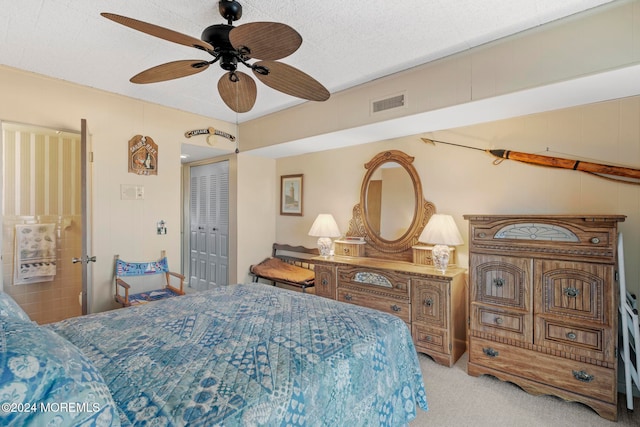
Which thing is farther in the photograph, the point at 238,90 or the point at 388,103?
the point at 388,103

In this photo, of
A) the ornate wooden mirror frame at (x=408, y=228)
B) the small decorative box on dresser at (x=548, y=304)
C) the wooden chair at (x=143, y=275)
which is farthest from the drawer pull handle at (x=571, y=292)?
the wooden chair at (x=143, y=275)

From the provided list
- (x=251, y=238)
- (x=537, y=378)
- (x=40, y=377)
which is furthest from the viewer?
(x=251, y=238)

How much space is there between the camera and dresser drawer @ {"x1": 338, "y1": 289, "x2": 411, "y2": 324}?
3.04 m

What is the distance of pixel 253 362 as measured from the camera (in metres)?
1.35

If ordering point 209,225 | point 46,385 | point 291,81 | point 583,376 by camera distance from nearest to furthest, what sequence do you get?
point 46,385, point 291,81, point 583,376, point 209,225

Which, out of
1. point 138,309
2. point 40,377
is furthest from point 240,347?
point 138,309

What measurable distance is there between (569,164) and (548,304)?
1173 mm

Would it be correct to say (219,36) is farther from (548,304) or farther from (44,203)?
(44,203)

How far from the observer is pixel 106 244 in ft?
11.2

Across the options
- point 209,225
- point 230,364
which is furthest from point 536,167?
point 209,225

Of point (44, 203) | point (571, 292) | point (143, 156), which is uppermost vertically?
point (143, 156)

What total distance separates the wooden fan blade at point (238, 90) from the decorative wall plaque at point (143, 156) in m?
1.93

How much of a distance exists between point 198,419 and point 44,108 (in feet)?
11.5

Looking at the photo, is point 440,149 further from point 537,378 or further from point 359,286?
point 537,378
